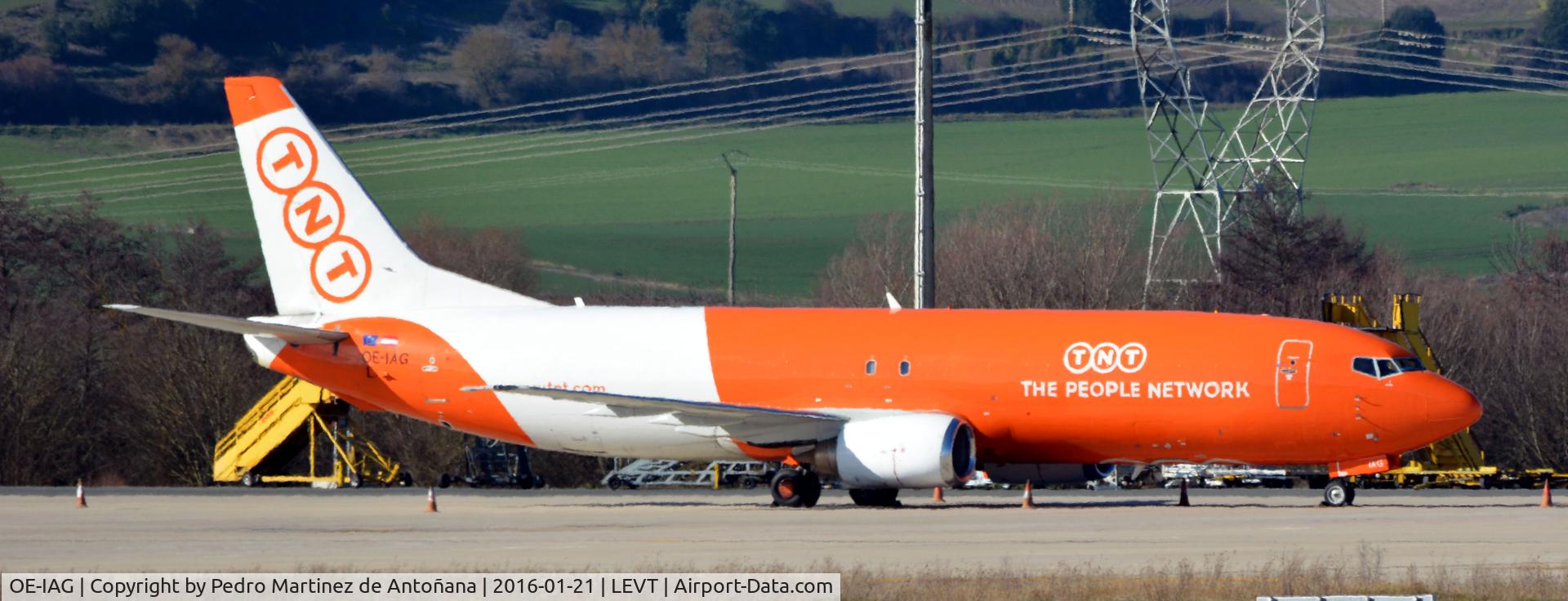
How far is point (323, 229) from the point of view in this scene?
39094 millimetres

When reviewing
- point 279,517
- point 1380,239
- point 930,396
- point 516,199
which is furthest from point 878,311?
point 516,199

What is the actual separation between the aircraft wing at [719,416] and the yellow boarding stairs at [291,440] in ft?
31.1

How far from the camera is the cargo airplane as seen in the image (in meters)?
35.3

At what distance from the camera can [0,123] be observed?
115 m

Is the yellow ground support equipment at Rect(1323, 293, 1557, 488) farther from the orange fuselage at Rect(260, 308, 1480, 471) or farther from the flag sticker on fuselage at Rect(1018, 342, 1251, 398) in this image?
the flag sticker on fuselage at Rect(1018, 342, 1251, 398)

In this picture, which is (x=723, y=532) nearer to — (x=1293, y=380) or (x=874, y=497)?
(x=874, y=497)

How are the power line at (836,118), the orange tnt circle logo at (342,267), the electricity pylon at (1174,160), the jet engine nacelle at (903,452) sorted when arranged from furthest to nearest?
the power line at (836,118) → the electricity pylon at (1174,160) → the orange tnt circle logo at (342,267) → the jet engine nacelle at (903,452)

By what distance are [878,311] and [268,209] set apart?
12.0m

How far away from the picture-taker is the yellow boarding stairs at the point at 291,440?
45344 millimetres

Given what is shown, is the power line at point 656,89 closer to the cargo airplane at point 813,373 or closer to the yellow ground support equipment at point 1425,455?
the yellow ground support equipment at point 1425,455

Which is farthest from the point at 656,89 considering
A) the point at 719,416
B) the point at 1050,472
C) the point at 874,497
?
the point at 719,416

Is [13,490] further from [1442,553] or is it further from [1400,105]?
[1400,105]

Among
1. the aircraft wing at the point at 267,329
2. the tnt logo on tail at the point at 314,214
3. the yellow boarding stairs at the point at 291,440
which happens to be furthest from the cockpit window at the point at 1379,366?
the yellow boarding stairs at the point at 291,440

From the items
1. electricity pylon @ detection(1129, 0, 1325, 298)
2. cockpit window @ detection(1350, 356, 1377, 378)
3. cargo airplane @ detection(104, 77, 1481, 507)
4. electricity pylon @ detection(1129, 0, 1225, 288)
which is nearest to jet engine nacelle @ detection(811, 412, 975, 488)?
cargo airplane @ detection(104, 77, 1481, 507)
